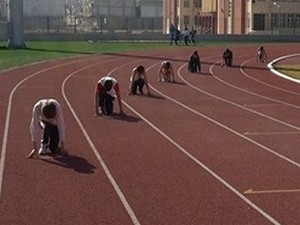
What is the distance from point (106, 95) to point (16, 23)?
92.9 feet

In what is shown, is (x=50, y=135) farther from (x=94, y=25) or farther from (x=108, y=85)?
(x=94, y=25)

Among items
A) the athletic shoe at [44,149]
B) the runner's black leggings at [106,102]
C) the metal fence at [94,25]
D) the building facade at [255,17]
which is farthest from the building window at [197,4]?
the athletic shoe at [44,149]

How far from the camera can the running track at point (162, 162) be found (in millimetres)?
8016

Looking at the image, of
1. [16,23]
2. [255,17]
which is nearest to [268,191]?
[16,23]

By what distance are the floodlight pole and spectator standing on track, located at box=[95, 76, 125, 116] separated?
90.2 ft

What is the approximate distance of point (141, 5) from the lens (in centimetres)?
10438

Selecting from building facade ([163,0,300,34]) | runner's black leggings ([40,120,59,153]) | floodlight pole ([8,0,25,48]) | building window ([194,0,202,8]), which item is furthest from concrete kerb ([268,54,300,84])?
building window ([194,0,202,8])

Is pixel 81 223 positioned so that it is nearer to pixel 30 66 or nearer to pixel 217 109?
pixel 217 109

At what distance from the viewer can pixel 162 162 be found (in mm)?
10750

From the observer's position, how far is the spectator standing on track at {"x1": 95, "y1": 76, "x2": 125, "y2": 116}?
593 inches

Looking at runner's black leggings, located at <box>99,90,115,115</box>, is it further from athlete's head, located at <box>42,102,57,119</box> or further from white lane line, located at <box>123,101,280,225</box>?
athlete's head, located at <box>42,102,57,119</box>

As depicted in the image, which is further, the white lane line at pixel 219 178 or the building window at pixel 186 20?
the building window at pixel 186 20

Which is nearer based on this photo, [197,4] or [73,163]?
[73,163]

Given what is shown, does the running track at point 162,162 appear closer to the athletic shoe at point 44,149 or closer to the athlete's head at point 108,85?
the athletic shoe at point 44,149
